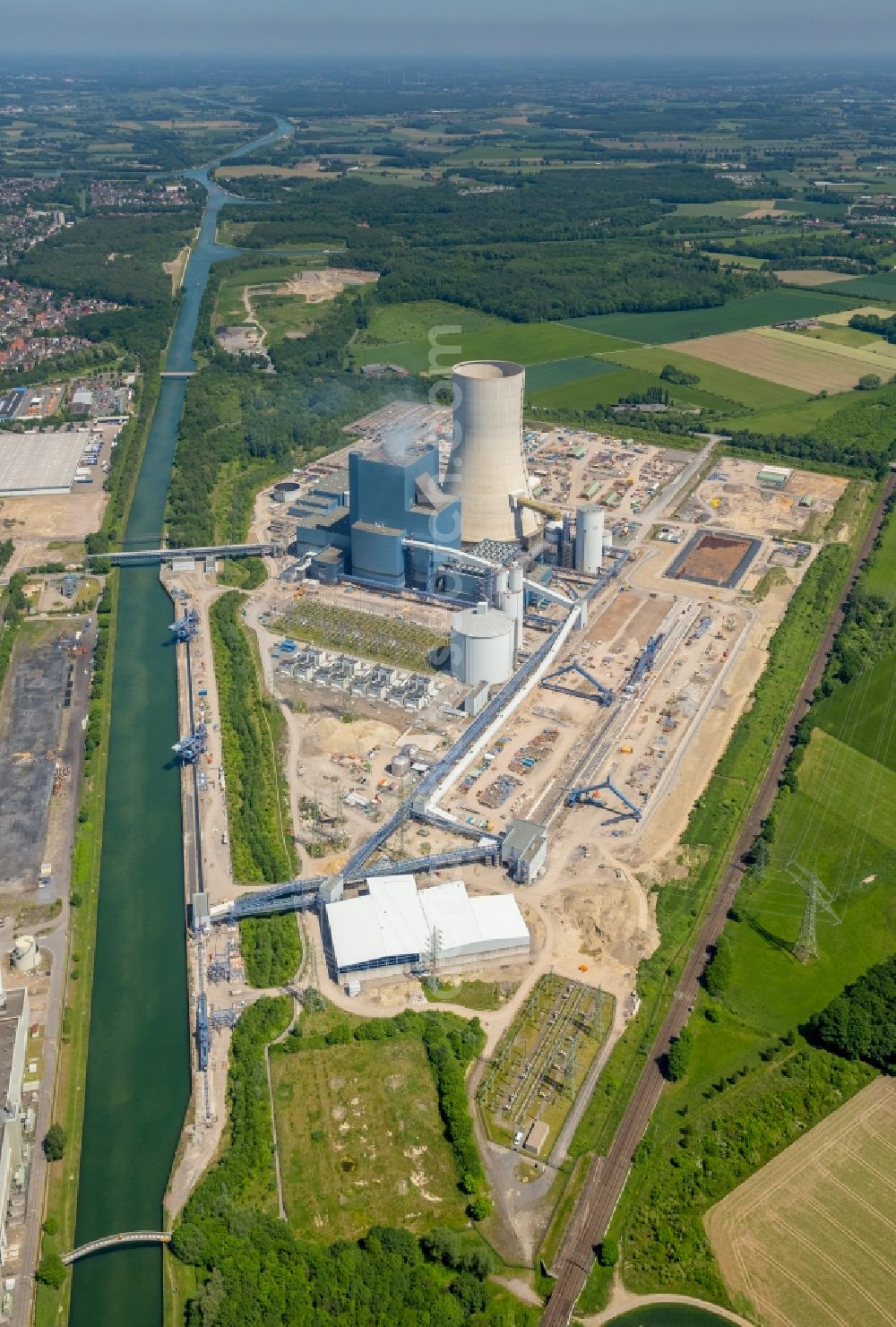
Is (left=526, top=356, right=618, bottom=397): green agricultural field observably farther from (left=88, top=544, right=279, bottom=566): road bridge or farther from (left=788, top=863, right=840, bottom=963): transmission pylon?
(left=788, top=863, right=840, bottom=963): transmission pylon

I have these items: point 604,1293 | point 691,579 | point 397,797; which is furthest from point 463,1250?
point 691,579

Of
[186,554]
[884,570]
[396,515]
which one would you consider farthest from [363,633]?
[884,570]

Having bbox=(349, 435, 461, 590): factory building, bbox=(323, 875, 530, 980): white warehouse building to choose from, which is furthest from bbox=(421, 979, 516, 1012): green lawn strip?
bbox=(349, 435, 461, 590): factory building

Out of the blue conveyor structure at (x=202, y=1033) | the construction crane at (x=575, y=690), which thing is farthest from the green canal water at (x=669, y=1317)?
the construction crane at (x=575, y=690)

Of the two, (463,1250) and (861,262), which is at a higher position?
(861,262)

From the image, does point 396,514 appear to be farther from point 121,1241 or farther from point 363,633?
point 121,1241

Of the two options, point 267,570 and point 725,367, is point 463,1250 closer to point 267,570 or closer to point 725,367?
point 267,570
